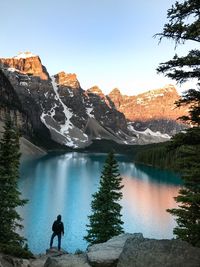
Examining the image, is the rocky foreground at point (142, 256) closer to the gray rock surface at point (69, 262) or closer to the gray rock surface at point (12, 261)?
the gray rock surface at point (69, 262)

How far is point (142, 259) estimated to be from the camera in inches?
642

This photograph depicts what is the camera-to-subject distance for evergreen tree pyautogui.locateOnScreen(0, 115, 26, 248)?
30.6 meters

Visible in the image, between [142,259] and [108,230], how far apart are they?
79.6 ft

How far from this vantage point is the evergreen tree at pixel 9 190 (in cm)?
3062

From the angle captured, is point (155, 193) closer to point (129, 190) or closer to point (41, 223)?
point (129, 190)

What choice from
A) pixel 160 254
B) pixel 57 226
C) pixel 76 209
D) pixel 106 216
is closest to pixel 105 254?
pixel 160 254

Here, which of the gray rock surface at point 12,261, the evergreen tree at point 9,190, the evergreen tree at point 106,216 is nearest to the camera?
the gray rock surface at point 12,261

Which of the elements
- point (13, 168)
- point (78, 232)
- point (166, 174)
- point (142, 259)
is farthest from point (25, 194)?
point (166, 174)

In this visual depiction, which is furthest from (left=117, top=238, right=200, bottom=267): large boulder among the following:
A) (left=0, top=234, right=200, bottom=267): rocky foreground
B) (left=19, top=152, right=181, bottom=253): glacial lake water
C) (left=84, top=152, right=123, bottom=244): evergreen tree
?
(left=19, top=152, right=181, bottom=253): glacial lake water

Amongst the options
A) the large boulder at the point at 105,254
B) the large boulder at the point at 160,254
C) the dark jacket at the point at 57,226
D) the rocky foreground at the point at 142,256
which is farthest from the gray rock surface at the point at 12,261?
the large boulder at the point at 160,254

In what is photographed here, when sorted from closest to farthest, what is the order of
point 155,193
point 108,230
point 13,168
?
point 13,168 → point 108,230 → point 155,193

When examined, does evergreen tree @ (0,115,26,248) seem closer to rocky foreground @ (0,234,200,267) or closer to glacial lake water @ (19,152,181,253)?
rocky foreground @ (0,234,200,267)

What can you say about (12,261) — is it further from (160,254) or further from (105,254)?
(160,254)

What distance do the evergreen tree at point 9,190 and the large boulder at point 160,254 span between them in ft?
51.4
